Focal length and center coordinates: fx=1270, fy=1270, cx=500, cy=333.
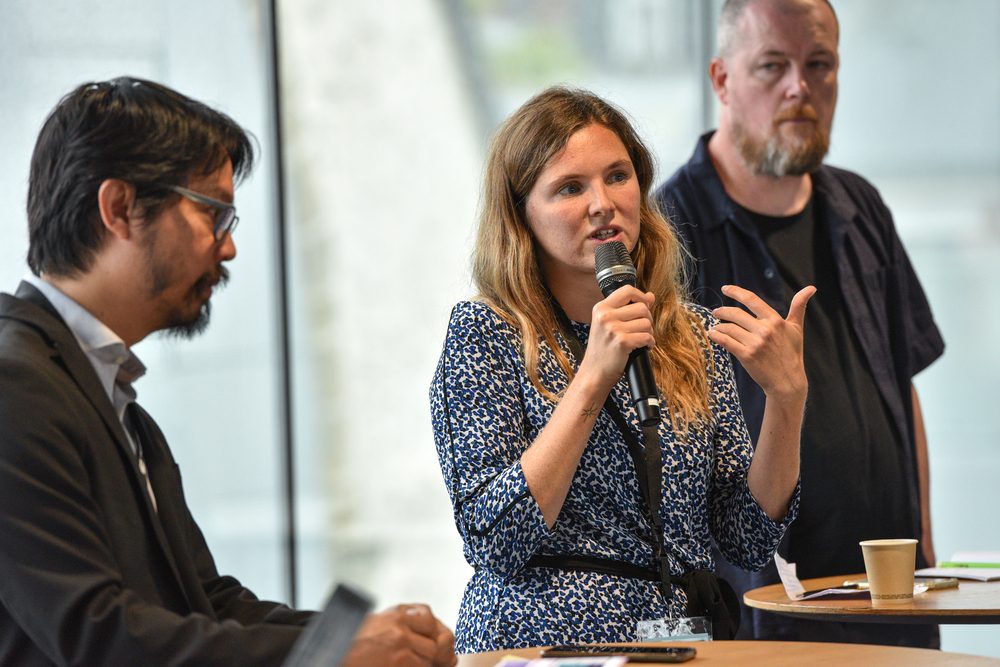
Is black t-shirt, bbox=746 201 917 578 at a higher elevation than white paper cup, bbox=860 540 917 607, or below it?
higher

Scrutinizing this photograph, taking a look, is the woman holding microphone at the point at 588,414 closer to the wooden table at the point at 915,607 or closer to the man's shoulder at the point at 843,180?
Result: the wooden table at the point at 915,607

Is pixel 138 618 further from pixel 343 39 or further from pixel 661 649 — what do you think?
pixel 343 39

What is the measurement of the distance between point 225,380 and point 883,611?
9.00 ft

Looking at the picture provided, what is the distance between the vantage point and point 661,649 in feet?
5.53

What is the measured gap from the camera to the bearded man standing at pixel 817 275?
2.90 metres

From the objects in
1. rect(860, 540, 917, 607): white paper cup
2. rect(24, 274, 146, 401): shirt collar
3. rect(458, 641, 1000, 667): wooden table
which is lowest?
rect(458, 641, 1000, 667): wooden table

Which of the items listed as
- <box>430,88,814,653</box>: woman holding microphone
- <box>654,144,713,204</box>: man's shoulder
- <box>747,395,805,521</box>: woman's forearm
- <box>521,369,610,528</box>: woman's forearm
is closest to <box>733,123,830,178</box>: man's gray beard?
<box>654,144,713,204</box>: man's shoulder

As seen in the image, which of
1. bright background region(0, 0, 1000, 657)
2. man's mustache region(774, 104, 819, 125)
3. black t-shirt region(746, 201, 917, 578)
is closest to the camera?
black t-shirt region(746, 201, 917, 578)

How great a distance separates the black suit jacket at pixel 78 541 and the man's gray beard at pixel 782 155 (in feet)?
6.30

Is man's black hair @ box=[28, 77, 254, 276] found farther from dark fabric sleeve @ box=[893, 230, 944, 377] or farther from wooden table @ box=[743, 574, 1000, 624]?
dark fabric sleeve @ box=[893, 230, 944, 377]

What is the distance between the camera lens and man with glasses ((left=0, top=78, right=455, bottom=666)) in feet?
4.87

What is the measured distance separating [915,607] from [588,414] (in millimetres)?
616

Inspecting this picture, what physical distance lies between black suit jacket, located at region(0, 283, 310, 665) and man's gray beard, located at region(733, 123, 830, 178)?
75.6 inches

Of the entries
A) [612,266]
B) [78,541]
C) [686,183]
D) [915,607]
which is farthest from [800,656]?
[686,183]
